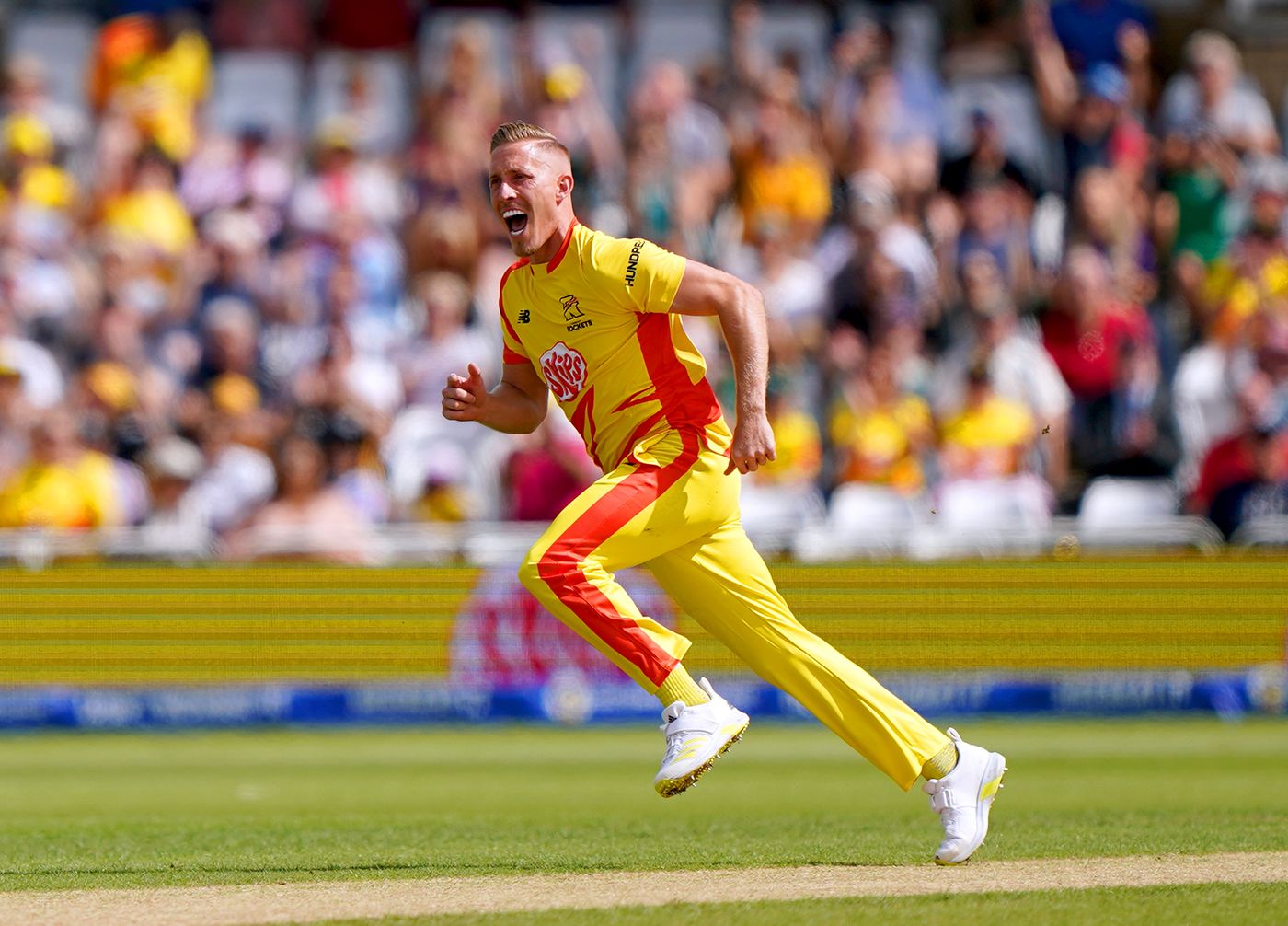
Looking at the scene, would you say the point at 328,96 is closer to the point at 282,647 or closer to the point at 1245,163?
the point at 282,647

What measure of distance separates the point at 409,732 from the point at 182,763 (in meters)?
2.11

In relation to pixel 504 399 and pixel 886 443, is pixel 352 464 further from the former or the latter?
pixel 504 399

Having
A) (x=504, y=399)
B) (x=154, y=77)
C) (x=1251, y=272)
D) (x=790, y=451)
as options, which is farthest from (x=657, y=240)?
(x=504, y=399)

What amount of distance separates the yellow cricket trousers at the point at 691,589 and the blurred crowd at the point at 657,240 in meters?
7.38

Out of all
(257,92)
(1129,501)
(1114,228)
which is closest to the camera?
(1129,501)

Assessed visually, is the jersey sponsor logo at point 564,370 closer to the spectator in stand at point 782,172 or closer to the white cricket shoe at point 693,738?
the white cricket shoe at point 693,738

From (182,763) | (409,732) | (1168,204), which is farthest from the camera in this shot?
(1168,204)

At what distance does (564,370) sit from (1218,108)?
11.2 meters

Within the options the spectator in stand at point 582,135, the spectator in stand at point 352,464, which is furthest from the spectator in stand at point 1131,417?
the spectator in stand at point 352,464

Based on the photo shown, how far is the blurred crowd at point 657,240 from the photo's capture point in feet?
46.9

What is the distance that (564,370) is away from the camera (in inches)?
264

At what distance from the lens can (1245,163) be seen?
16.1 meters

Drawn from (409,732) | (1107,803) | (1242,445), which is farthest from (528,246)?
(1242,445)

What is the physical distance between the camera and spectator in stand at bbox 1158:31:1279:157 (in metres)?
16.2
